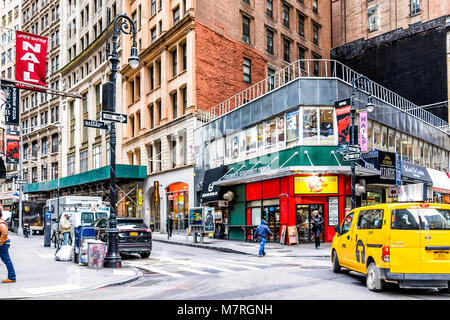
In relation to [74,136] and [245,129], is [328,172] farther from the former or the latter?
[74,136]

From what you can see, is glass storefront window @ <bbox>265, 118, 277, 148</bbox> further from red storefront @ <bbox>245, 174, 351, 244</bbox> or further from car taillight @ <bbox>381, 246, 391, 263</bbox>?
car taillight @ <bbox>381, 246, 391, 263</bbox>

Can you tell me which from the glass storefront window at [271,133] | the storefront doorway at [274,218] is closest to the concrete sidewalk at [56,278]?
the storefront doorway at [274,218]

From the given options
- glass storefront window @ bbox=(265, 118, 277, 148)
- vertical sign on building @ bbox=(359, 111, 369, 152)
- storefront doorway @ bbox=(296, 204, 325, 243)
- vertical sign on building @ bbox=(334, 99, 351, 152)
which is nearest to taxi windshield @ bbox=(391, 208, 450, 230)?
vertical sign on building @ bbox=(334, 99, 351, 152)

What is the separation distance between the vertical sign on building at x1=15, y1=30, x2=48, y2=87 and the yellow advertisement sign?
14332 mm

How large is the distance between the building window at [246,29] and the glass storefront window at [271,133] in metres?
15.6

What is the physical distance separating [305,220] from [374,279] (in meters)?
16.1

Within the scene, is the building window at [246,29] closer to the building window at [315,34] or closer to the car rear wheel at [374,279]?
the building window at [315,34]

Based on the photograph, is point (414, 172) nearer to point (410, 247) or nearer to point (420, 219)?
point (420, 219)

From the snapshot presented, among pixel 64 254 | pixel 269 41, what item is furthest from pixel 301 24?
pixel 64 254

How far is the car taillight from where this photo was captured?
9812mm

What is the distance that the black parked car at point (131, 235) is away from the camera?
61.1 feet

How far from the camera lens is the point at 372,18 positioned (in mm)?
48750

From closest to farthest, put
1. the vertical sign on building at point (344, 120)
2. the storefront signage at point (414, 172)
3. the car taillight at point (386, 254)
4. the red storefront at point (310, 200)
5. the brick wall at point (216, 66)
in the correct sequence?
the car taillight at point (386, 254) → the vertical sign on building at point (344, 120) → the red storefront at point (310, 200) → the storefront signage at point (414, 172) → the brick wall at point (216, 66)

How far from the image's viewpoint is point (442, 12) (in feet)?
137
